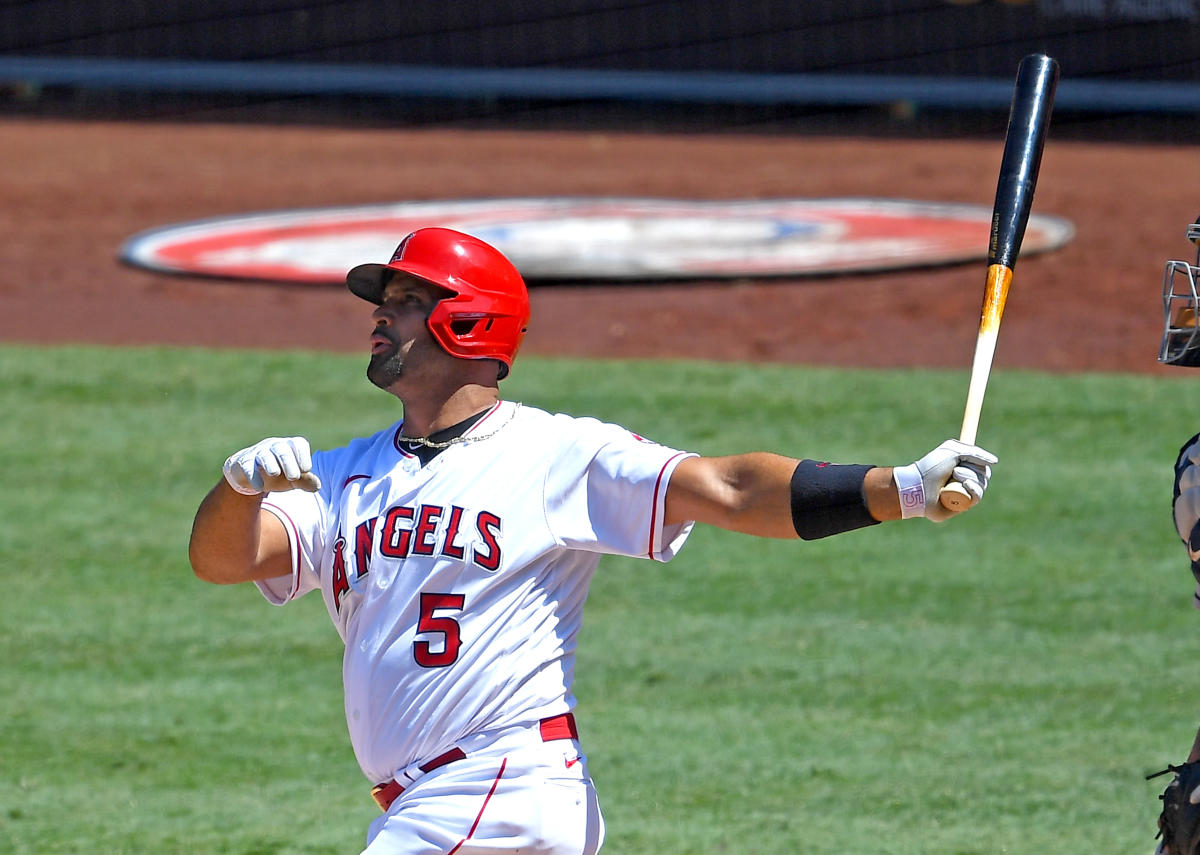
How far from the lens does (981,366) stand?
3.13 m

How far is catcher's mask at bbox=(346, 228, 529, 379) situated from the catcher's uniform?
0.66ft

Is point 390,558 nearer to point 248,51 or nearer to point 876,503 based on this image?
point 876,503

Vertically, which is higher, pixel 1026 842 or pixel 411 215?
pixel 411 215

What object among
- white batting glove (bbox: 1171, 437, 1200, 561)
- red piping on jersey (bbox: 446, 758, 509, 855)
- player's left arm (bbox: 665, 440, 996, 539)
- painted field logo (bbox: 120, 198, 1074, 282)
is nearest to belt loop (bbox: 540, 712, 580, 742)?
red piping on jersey (bbox: 446, 758, 509, 855)

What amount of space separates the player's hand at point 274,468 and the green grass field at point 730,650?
1.83 metres

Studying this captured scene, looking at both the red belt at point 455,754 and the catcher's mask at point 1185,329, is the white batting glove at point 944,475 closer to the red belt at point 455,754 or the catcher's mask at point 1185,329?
the catcher's mask at point 1185,329

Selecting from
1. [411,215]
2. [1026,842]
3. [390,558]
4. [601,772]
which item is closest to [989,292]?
[390,558]

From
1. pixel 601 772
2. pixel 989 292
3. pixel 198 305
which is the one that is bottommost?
pixel 601 772

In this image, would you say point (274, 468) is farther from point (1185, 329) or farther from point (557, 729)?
point (1185, 329)

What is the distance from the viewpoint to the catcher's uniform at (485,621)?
10.6 ft

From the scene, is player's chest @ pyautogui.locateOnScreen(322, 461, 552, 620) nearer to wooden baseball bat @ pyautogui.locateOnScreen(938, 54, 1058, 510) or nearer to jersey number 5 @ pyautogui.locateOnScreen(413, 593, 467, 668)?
jersey number 5 @ pyautogui.locateOnScreen(413, 593, 467, 668)

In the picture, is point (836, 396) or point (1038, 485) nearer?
point (1038, 485)

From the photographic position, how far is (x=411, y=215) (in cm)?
1400

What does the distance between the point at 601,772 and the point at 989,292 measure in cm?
263
